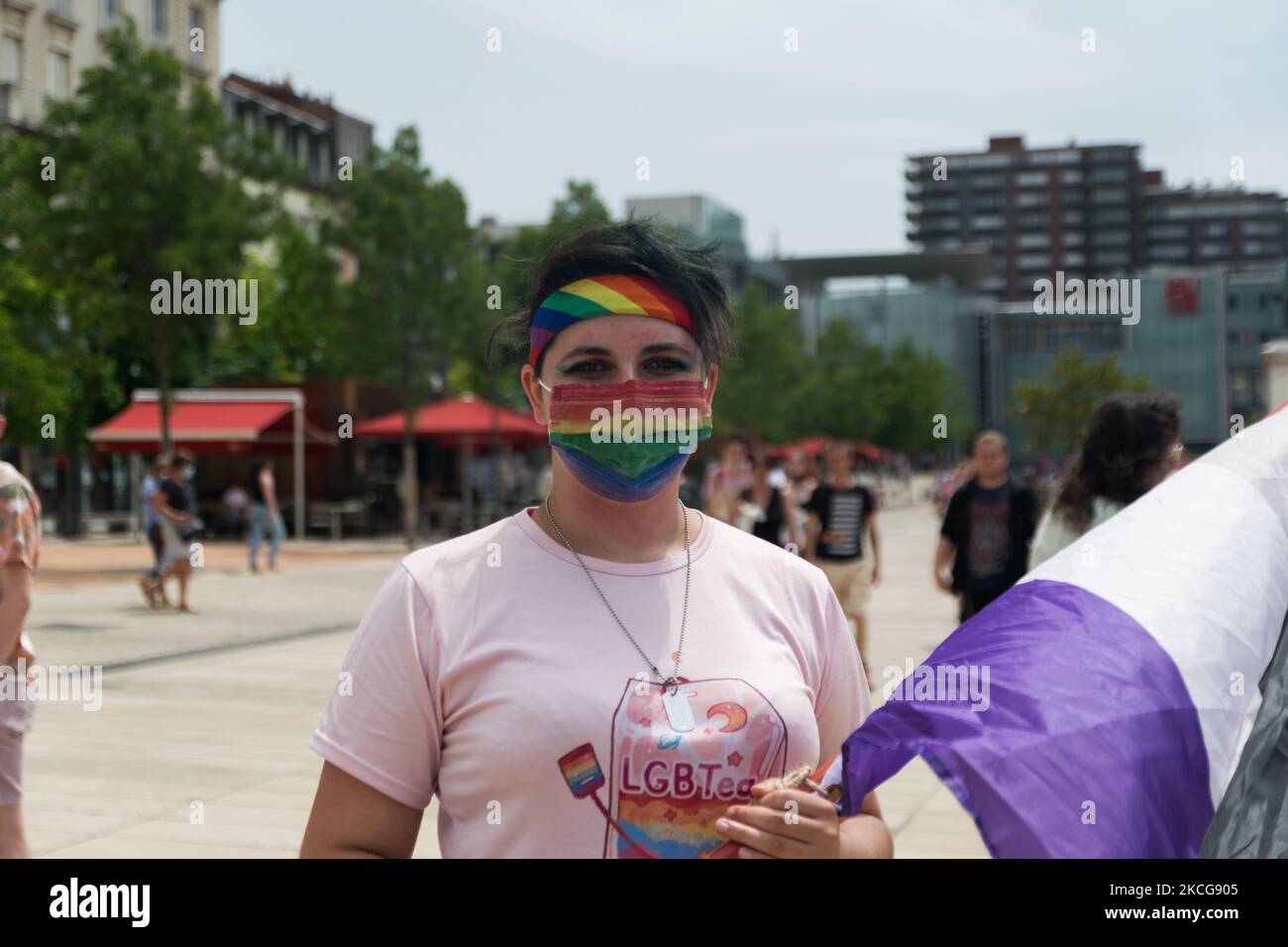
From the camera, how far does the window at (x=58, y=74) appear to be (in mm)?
45656

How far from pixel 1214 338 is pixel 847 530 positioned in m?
101

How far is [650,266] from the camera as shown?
207cm

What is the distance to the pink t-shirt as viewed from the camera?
73.1 inches

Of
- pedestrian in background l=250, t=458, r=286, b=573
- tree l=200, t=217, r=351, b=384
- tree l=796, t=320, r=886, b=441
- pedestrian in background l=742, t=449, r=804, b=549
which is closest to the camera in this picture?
pedestrian in background l=742, t=449, r=804, b=549

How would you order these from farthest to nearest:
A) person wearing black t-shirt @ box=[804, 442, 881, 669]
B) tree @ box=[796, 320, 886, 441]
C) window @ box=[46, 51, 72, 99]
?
tree @ box=[796, 320, 886, 441] → window @ box=[46, 51, 72, 99] → person wearing black t-shirt @ box=[804, 442, 881, 669]

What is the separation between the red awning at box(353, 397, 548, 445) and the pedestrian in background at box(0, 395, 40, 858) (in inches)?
942

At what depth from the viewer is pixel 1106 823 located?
60.8 inches

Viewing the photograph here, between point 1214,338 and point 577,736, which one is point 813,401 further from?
point 577,736

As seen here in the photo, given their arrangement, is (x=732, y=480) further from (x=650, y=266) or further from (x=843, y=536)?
(x=650, y=266)

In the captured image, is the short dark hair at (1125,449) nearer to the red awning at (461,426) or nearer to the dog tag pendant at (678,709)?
the dog tag pendant at (678,709)

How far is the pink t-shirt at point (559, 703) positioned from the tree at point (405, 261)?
26788 millimetres
